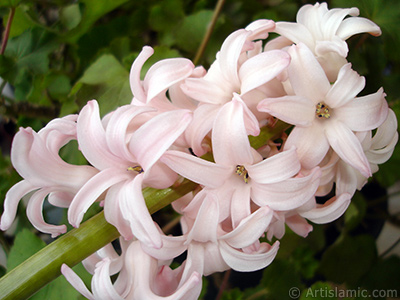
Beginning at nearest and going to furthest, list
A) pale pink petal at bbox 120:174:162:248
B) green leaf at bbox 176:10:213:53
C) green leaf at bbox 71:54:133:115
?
pale pink petal at bbox 120:174:162:248 < green leaf at bbox 71:54:133:115 < green leaf at bbox 176:10:213:53

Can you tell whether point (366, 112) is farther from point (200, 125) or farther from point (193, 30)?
point (193, 30)

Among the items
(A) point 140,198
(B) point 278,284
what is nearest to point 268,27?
(A) point 140,198

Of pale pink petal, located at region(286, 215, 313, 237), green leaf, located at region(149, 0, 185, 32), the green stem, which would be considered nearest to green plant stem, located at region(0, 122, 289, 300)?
the green stem

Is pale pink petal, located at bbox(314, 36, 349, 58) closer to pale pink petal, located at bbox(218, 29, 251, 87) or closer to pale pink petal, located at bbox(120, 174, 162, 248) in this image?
pale pink petal, located at bbox(218, 29, 251, 87)

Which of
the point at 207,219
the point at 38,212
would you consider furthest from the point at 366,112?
the point at 38,212

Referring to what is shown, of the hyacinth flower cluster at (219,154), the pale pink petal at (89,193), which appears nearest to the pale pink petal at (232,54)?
the hyacinth flower cluster at (219,154)

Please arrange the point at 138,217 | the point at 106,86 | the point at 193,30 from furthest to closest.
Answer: the point at 193,30 → the point at 106,86 → the point at 138,217

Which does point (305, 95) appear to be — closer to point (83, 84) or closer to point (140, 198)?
point (140, 198)
